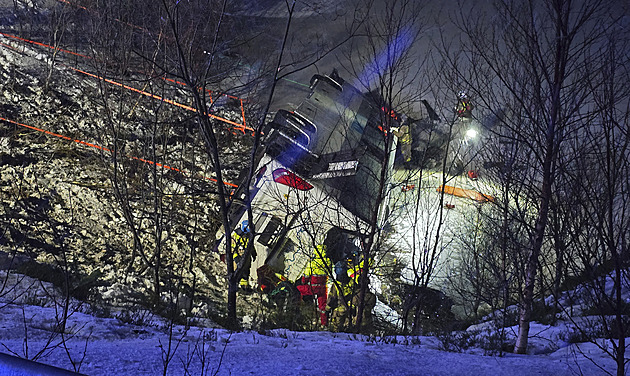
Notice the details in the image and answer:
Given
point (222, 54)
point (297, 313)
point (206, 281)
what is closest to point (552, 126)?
point (297, 313)

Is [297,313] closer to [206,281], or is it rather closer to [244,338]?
[206,281]

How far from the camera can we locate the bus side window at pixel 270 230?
9164 millimetres

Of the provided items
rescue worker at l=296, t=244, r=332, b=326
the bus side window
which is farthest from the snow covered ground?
the bus side window

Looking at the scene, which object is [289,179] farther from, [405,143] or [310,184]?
[405,143]

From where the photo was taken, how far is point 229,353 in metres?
4.01

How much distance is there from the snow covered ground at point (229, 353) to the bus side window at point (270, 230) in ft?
12.2

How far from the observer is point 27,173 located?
11133 mm

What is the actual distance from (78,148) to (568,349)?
11.7m

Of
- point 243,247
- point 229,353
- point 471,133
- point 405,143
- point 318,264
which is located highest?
point 471,133

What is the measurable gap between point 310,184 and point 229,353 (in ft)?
18.7

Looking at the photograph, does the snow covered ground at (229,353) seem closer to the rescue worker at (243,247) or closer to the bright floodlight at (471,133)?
the rescue worker at (243,247)

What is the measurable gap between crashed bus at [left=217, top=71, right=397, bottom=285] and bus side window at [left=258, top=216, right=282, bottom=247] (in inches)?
0.8

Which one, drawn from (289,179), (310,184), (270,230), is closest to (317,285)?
(270,230)

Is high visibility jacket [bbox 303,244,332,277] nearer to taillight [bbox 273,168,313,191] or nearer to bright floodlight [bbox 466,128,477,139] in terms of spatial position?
taillight [bbox 273,168,313,191]
